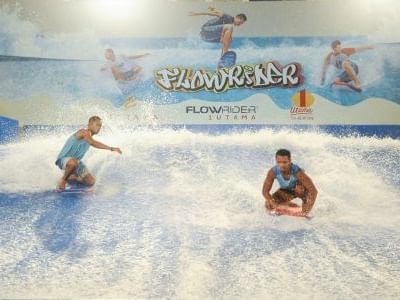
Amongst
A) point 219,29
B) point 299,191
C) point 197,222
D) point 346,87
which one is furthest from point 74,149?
point 346,87

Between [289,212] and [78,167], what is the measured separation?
1.49m

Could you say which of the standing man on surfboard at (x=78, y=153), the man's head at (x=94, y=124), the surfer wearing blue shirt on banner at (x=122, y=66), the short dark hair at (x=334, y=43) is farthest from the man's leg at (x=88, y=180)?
the short dark hair at (x=334, y=43)

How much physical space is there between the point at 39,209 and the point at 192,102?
1.29 meters

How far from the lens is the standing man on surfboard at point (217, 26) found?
3.16 m

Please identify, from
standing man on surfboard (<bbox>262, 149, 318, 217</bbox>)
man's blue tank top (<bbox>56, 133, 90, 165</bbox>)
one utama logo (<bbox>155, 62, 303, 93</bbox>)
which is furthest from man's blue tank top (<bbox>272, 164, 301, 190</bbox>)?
man's blue tank top (<bbox>56, 133, 90, 165</bbox>)

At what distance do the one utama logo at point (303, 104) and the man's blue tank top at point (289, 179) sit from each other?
43 centimetres

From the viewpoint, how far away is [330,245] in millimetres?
2639

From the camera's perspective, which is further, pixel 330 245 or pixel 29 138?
pixel 29 138

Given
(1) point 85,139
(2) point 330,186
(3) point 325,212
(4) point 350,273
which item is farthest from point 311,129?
(1) point 85,139

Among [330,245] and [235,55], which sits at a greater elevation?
[235,55]

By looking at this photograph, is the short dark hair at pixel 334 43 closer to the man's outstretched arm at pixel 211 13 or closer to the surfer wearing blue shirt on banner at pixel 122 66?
A: the man's outstretched arm at pixel 211 13

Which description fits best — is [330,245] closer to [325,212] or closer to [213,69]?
[325,212]

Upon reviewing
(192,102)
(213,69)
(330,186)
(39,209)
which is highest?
(213,69)

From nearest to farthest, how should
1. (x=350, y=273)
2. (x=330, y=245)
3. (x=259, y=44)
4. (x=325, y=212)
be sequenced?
(x=350, y=273)
(x=330, y=245)
(x=325, y=212)
(x=259, y=44)
